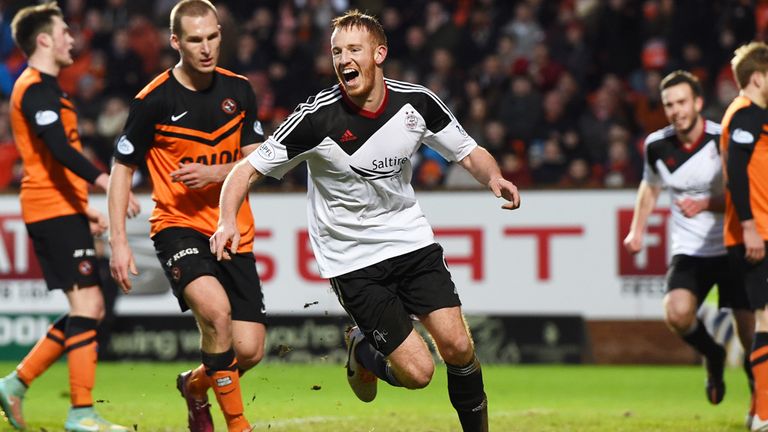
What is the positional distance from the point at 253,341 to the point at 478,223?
19.1ft

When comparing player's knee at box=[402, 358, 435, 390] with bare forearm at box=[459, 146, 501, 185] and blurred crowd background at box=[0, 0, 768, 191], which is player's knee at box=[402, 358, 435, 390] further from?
blurred crowd background at box=[0, 0, 768, 191]

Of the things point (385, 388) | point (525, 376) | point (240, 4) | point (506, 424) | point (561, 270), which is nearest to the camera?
point (506, 424)

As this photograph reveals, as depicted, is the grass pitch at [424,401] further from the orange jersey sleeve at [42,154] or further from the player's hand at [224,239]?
the player's hand at [224,239]

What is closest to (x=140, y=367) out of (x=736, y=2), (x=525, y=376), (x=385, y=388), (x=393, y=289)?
(x=385, y=388)

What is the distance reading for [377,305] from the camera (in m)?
6.25

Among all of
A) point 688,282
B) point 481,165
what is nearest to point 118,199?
point 481,165

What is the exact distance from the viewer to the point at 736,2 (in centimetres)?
1484

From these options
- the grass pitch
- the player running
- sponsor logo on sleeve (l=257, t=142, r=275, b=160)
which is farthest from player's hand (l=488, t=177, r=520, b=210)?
the grass pitch

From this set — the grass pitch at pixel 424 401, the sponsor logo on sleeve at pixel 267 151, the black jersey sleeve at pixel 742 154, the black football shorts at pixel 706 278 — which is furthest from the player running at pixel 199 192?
the black football shorts at pixel 706 278

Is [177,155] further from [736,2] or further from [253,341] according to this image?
[736,2]

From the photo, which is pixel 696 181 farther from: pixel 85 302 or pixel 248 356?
pixel 85 302

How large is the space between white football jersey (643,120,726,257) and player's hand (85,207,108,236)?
385 centimetres

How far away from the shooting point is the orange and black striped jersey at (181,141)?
687 cm

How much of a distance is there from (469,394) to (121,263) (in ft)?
6.44
